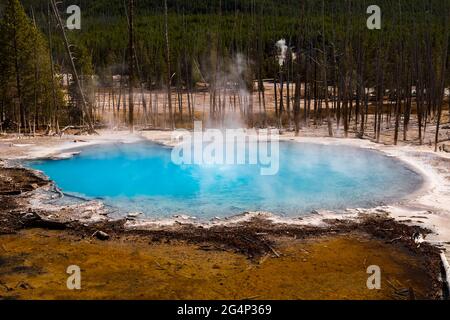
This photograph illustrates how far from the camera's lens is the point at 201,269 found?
776 cm

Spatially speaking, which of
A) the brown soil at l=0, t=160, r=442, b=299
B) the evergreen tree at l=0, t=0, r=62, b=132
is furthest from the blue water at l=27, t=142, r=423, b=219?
the evergreen tree at l=0, t=0, r=62, b=132

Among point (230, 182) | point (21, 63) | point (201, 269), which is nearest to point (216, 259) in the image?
point (201, 269)

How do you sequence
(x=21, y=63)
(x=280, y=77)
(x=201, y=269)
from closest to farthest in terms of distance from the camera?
1. (x=201, y=269)
2. (x=21, y=63)
3. (x=280, y=77)

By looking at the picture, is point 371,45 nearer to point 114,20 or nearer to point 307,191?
point 307,191

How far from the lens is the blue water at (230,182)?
38.6ft

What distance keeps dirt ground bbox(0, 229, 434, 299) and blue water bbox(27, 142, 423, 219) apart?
2.19 m

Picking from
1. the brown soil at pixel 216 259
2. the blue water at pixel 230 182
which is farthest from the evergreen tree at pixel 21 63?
the brown soil at pixel 216 259

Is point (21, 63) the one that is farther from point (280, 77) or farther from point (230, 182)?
point (230, 182)

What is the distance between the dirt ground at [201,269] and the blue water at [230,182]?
2.19 metres

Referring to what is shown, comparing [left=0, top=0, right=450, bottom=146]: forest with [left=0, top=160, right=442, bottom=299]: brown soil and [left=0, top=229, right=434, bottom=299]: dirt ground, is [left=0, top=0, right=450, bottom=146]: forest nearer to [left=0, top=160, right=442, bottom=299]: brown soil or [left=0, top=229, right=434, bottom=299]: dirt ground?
[left=0, top=160, right=442, bottom=299]: brown soil

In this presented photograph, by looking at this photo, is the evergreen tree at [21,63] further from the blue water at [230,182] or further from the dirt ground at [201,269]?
the dirt ground at [201,269]

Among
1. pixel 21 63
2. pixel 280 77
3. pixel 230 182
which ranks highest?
pixel 21 63

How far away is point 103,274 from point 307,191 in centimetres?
725

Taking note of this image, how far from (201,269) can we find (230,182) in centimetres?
698
